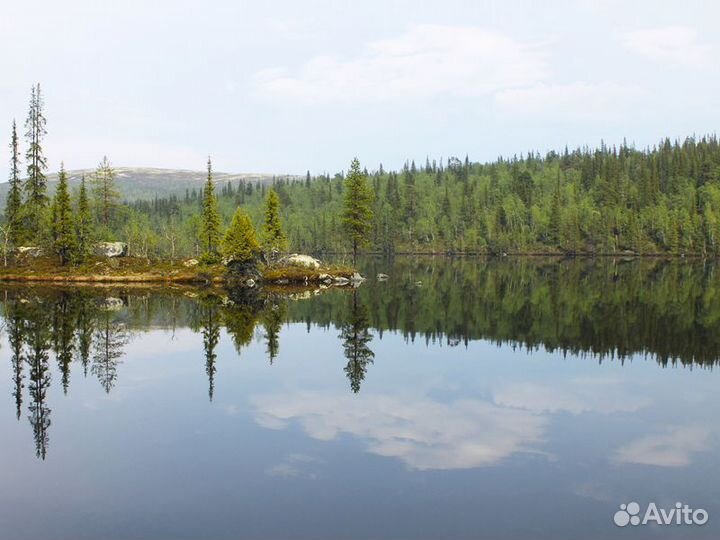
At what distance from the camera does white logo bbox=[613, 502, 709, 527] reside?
1391cm

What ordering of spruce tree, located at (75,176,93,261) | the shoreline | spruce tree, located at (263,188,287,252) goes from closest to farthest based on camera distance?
the shoreline → spruce tree, located at (75,176,93,261) → spruce tree, located at (263,188,287,252)

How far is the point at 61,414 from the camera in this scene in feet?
72.1

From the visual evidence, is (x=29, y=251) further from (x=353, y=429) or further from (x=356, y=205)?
(x=353, y=429)

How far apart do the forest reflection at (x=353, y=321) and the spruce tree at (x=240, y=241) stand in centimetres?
1040

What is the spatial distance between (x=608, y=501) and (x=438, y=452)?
493 cm

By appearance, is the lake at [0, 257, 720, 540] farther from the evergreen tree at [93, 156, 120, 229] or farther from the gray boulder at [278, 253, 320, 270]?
the evergreen tree at [93, 156, 120, 229]

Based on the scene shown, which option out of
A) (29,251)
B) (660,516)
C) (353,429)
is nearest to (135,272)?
(29,251)

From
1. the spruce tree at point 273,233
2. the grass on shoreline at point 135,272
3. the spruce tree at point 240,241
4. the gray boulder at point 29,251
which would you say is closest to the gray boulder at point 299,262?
the grass on shoreline at point 135,272

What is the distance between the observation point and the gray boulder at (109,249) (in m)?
89.4

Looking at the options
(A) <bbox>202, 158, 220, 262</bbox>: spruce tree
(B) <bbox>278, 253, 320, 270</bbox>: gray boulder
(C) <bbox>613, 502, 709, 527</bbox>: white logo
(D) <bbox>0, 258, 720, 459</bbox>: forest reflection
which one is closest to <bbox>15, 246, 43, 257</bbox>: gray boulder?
(D) <bbox>0, 258, 720, 459</bbox>: forest reflection

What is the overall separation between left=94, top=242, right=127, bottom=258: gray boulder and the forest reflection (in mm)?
18283

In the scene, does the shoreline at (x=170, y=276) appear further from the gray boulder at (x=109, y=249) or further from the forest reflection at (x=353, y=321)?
the forest reflection at (x=353, y=321)

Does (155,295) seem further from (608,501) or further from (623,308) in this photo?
(608,501)

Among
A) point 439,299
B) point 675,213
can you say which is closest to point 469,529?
point 439,299
